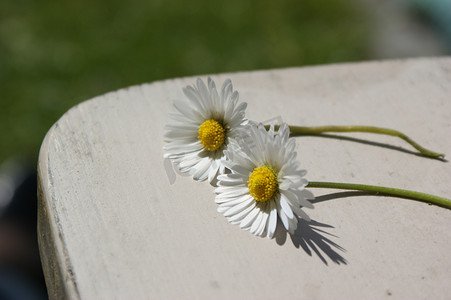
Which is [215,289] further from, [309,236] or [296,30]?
[296,30]

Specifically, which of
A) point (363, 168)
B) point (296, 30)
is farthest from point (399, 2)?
point (363, 168)

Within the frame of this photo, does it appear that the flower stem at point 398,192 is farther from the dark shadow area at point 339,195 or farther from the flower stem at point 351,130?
the flower stem at point 351,130

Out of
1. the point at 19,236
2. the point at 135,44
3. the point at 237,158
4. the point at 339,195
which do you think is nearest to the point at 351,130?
the point at 339,195

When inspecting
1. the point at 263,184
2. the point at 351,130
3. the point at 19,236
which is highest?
the point at 19,236

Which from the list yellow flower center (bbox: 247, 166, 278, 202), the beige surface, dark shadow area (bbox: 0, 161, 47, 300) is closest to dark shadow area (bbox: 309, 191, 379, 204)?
the beige surface

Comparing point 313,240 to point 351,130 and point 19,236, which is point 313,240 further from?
point 19,236

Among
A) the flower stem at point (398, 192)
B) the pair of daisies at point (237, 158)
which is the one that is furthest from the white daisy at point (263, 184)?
the flower stem at point (398, 192)

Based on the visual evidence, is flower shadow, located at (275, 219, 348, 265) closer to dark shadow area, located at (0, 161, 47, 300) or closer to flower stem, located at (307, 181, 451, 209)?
flower stem, located at (307, 181, 451, 209)
